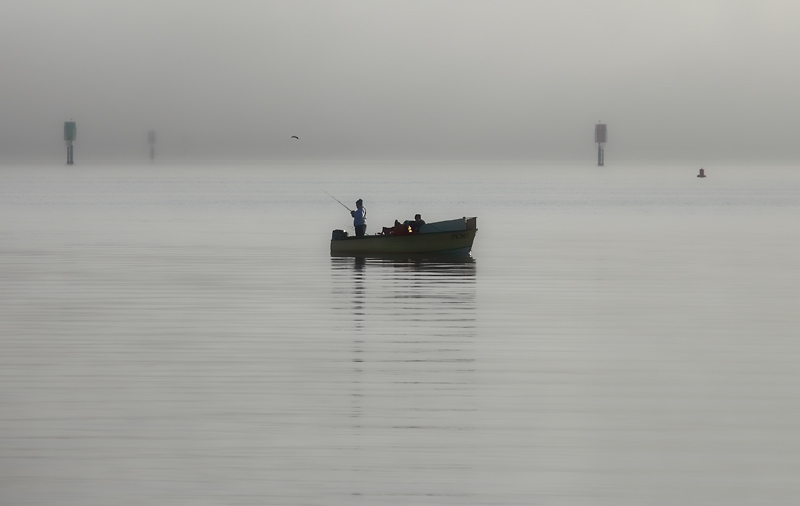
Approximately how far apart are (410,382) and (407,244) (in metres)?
24.7

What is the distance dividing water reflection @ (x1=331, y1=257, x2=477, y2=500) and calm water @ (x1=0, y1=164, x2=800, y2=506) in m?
0.05

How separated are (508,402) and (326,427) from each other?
2.94m

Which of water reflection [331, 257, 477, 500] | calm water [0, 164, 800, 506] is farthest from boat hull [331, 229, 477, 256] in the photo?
water reflection [331, 257, 477, 500]

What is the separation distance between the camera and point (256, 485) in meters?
11.9

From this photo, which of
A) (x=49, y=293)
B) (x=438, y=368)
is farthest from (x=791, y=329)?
(x=49, y=293)

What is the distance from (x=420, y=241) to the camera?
42.4 m

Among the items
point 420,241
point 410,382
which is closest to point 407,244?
point 420,241

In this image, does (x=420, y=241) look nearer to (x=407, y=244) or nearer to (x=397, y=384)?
(x=407, y=244)

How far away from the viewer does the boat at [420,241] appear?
42250 mm

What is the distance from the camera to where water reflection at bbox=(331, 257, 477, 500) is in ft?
40.8

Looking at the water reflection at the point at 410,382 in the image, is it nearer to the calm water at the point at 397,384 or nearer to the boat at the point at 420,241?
the calm water at the point at 397,384

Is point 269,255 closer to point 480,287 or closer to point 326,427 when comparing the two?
point 480,287

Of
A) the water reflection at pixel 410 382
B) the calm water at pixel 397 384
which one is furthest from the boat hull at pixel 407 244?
the water reflection at pixel 410 382

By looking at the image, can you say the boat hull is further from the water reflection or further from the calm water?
the water reflection
